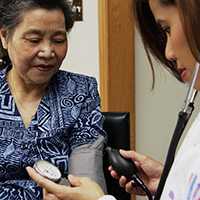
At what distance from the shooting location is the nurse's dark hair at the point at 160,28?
909 mm

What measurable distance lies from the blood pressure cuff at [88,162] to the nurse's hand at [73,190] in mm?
199

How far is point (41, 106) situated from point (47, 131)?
3.9 inches

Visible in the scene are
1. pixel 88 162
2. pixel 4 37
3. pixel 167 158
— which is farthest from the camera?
pixel 4 37

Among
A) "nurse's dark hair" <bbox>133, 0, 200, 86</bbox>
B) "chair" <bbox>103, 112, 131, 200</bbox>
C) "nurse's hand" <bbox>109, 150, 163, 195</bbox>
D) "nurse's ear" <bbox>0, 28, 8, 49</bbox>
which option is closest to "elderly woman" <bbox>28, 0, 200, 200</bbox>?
"nurse's dark hair" <bbox>133, 0, 200, 86</bbox>

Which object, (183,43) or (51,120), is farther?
(51,120)

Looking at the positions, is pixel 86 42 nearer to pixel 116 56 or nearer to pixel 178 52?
pixel 116 56

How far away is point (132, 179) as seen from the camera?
136 centimetres

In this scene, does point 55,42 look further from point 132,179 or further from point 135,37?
point 135,37

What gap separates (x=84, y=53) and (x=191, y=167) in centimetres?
181

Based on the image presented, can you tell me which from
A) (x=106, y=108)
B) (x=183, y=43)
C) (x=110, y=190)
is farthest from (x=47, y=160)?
(x=106, y=108)

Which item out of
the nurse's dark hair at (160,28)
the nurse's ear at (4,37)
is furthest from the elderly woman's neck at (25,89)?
the nurse's dark hair at (160,28)

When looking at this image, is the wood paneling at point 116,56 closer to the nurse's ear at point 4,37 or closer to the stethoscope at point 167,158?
the nurse's ear at point 4,37

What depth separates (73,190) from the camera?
1310mm

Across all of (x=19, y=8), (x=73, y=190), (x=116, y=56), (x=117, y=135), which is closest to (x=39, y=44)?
(x=19, y=8)
